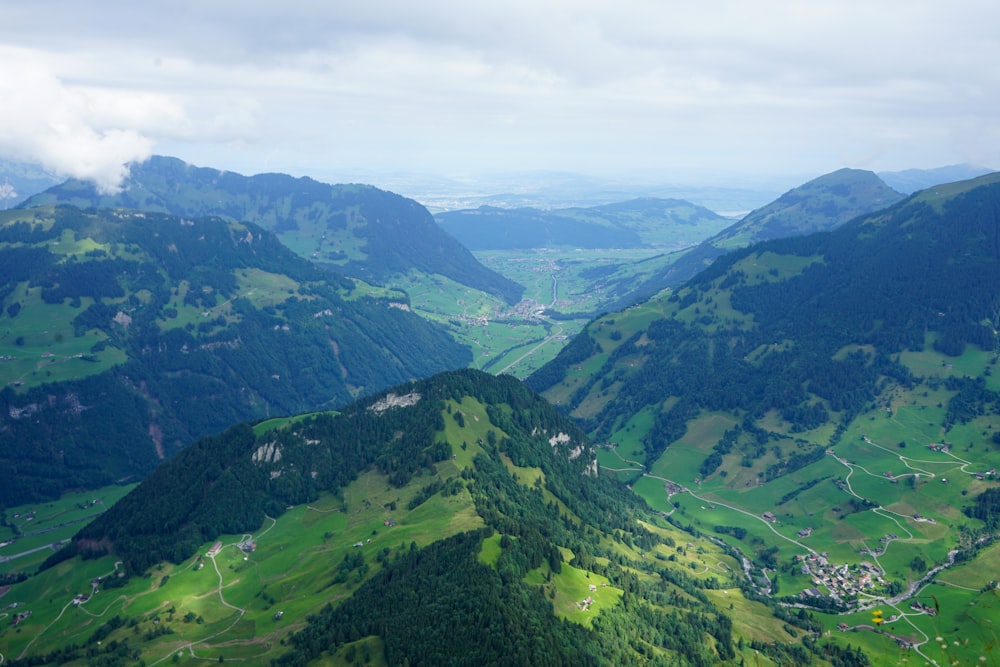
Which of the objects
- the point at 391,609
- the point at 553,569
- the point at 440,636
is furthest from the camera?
the point at 553,569

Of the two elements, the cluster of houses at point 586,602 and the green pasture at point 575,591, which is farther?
the cluster of houses at point 586,602

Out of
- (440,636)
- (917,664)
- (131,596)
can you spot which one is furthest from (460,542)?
(917,664)

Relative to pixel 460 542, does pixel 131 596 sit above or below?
below

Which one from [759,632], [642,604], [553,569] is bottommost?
→ [759,632]

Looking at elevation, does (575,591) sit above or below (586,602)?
above

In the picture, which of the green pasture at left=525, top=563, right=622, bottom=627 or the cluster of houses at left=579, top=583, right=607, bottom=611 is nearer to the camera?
the green pasture at left=525, top=563, right=622, bottom=627

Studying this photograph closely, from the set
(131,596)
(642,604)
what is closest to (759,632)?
(642,604)

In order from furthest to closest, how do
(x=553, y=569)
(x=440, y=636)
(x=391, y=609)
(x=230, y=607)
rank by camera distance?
(x=230, y=607) < (x=553, y=569) < (x=391, y=609) < (x=440, y=636)

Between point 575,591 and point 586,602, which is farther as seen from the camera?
point 575,591

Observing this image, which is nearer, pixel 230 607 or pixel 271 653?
pixel 271 653

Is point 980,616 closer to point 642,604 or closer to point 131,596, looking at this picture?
point 642,604
